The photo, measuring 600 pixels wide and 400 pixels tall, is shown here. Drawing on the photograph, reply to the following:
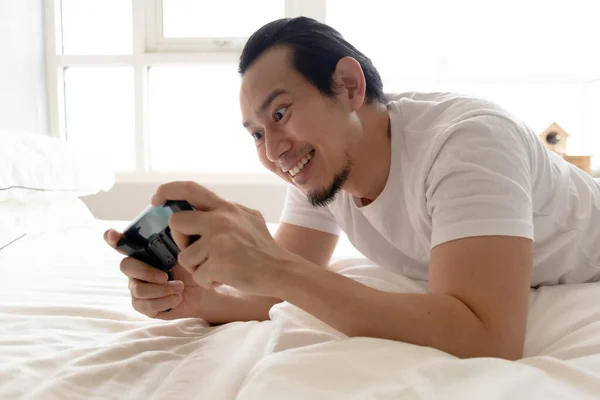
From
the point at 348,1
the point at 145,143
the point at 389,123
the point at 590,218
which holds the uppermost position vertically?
the point at 348,1

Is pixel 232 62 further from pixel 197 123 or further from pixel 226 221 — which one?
pixel 226 221

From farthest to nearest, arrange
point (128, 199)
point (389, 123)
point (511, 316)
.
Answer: point (128, 199)
point (389, 123)
point (511, 316)

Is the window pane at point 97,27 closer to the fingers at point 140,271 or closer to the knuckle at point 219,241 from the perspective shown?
the fingers at point 140,271

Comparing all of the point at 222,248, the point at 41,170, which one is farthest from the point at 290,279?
the point at 41,170

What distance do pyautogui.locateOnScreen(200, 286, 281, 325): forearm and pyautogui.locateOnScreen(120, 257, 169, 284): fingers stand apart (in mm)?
92

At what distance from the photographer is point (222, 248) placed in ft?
2.11

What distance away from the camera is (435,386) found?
48 centimetres

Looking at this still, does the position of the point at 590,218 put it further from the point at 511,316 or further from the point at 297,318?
the point at 297,318

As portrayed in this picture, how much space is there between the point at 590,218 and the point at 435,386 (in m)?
0.62

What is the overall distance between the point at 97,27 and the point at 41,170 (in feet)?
5.12

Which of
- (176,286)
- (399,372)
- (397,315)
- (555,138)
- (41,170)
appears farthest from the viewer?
(555,138)

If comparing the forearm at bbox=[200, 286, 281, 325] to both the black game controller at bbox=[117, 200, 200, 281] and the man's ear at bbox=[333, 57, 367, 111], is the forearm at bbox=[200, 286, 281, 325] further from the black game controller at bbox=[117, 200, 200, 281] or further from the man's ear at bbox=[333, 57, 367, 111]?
the man's ear at bbox=[333, 57, 367, 111]

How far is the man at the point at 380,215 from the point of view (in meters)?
0.64

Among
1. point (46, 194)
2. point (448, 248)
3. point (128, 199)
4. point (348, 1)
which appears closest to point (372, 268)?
point (448, 248)
